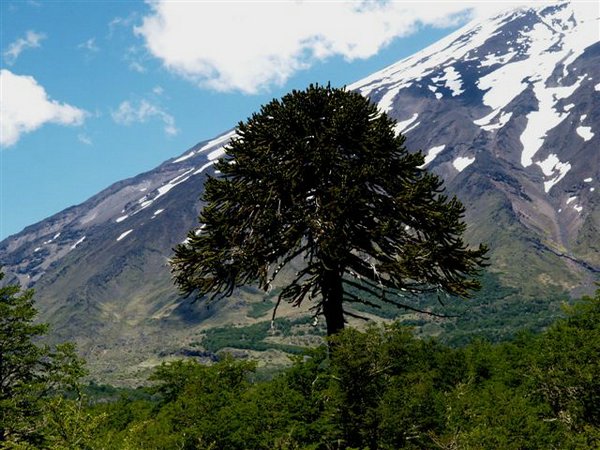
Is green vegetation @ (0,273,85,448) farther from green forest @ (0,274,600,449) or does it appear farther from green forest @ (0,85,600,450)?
green forest @ (0,85,600,450)

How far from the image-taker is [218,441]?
2461 cm

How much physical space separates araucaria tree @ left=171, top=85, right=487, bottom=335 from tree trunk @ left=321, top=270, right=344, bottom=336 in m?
0.04

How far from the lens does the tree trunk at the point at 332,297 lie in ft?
84.4

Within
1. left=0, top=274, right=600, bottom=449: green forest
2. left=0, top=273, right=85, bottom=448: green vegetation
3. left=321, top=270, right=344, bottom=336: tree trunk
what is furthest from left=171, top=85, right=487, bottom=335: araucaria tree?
left=0, top=273, right=85, bottom=448: green vegetation

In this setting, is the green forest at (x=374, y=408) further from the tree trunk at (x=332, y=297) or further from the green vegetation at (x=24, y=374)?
the green vegetation at (x=24, y=374)

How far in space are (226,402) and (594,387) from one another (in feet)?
50.4

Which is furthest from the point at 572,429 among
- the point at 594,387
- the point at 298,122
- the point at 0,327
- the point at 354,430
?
the point at 0,327

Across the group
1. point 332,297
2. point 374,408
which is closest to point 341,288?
point 332,297

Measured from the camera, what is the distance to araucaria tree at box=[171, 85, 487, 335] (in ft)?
79.8

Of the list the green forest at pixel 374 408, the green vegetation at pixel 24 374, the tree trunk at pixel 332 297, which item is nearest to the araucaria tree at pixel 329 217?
the tree trunk at pixel 332 297

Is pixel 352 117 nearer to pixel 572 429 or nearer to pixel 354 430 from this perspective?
pixel 354 430

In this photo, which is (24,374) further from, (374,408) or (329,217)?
(374,408)

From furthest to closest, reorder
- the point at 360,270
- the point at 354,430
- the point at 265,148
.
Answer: the point at 265,148
the point at 360,270
the point at 354,430

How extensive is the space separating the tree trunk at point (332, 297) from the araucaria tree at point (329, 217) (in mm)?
41
